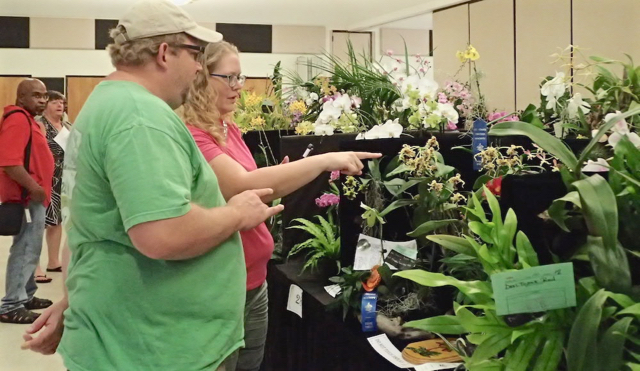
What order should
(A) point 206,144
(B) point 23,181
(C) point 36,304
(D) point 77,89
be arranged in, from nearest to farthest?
(A) point 206,144 < (B) point 23,181 < (C) point 36,304 < (D) point 77,89

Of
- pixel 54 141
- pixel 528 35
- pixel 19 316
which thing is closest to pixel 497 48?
pixel 528 35

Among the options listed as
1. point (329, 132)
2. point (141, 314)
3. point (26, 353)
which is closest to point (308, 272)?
point (329, 132)

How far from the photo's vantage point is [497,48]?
24.1 feet

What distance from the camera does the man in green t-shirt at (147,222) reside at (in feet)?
4.11

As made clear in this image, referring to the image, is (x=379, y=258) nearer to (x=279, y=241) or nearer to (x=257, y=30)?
(x=279, y=241)

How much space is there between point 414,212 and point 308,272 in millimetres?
702

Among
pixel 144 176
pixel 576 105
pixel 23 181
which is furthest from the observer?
pixel 23 181

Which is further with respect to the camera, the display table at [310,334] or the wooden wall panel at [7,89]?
the wooden wall panel at [7,89]

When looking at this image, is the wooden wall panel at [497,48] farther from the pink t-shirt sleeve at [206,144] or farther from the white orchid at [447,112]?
the pink t-shirt sleeve at [206,144]

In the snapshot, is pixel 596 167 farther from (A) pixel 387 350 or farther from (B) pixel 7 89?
(B) pixel 7 89

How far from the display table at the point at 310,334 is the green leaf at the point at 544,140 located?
2.27ft

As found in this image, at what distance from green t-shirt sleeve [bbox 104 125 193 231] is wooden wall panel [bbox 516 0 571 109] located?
5568 millimetres

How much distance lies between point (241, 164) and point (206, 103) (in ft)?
0.70

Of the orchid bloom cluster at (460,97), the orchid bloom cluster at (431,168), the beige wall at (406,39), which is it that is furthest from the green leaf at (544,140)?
the beige wall at (406,39)
